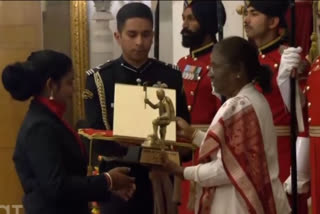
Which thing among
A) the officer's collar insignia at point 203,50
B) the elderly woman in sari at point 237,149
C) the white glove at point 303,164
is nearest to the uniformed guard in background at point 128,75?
the elderly woman in sari at point 237,149

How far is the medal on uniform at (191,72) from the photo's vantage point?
4.38 m

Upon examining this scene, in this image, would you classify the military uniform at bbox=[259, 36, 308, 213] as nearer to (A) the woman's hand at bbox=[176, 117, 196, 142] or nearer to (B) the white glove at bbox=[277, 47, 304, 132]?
(B) the white glove at bbox=[277, 47, 304, 132]

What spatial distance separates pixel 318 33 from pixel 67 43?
1.89 m

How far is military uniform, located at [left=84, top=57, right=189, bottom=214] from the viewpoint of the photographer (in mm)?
3092

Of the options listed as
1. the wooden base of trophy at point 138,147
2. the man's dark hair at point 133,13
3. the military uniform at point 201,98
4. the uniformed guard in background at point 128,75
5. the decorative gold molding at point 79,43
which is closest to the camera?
the wooden base of trophy at point 138,147

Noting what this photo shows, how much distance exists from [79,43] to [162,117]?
2404mm

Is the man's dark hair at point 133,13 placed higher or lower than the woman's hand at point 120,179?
higher

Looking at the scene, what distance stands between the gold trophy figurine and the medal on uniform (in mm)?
1440

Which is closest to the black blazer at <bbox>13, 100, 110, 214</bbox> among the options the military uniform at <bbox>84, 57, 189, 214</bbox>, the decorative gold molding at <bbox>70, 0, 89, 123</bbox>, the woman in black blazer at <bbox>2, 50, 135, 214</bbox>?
the woman in black blazer at <bbox>2, 50, 135, 214</bbox>

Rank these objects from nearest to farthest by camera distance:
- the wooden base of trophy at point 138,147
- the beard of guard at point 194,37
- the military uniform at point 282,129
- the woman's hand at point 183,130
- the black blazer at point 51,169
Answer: the black blazer at point 51,169 → the wooden base of trophy at point 138,147 → the woman's hand at point 183,130 → the military uniform at point 282,129 → the beard of guard at point 194,37

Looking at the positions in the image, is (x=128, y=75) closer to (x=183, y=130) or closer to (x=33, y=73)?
(x=183, y=130)

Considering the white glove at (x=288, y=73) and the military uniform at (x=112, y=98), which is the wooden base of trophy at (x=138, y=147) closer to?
the military uniform at (x=112, y=98)

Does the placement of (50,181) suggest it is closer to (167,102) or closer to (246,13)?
(167,102)

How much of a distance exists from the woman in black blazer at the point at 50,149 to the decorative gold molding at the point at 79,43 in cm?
231
